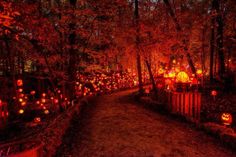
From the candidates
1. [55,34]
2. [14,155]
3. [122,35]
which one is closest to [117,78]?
[122,35]

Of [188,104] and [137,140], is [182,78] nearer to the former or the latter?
[188,104]

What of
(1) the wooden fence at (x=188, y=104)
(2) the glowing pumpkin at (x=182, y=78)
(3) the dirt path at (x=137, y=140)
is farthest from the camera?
(2) the glowing pumpkin at (x=182, y=78)

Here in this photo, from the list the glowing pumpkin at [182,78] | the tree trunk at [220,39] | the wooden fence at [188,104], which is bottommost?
the wooden fence at [188,104]

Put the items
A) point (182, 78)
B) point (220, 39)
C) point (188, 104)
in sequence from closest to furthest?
1. point (188, 104)
2. point (182, 78)
3. point (220, 39)

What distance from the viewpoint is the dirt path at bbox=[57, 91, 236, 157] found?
630cm

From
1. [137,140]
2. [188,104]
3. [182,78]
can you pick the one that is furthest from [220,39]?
[137,140]

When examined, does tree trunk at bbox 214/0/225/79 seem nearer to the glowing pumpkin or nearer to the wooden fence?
the glowing pumpkin

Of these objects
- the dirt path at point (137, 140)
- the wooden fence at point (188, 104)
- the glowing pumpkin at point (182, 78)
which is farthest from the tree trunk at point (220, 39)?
the dirt path at point (137, 140)

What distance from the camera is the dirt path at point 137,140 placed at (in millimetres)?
6305

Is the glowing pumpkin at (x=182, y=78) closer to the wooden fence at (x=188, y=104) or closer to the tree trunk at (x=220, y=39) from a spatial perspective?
the wooden fence at (x=188, y=104)

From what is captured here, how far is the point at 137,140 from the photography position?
7.24 m

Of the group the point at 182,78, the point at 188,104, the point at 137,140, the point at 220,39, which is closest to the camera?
the point at 137,140

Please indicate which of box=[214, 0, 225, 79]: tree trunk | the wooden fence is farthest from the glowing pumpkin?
box=[214, 0, 225, 79]: tree trunk

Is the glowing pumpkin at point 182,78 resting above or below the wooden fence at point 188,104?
above
